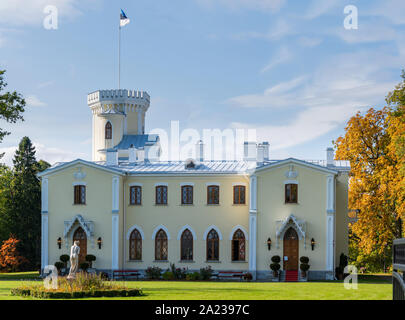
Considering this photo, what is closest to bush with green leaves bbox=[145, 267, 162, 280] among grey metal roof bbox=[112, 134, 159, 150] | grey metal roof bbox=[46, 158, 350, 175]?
grey metal roof bbox=[46, 158, 350, 175]

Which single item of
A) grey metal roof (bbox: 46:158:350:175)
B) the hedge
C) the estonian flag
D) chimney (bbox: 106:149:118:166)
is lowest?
the hedge

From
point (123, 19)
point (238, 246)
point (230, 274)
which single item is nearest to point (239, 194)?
point (238, 246)

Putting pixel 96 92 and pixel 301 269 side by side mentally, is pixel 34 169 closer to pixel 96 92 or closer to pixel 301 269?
pixel 96 92

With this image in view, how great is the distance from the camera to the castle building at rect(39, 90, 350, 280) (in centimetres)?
3481

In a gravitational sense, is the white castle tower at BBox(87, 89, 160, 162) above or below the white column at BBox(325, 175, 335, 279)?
above

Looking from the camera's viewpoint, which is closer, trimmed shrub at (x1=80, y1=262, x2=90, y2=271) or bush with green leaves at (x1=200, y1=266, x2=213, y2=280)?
bush with green leaves at (x1=200, y1=266, x2=213, y2=280)

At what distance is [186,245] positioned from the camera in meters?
36.5

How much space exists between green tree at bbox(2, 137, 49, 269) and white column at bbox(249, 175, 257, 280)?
67.5 ft

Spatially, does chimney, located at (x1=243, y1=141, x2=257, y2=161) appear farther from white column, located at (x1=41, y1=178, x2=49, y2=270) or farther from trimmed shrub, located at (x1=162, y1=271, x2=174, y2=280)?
white column, located at (x1=41, y1=178, x2=49, y2=270)

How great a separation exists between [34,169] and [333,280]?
2811cm

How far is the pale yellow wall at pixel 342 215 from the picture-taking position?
3625cm

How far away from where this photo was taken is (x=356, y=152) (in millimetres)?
37844

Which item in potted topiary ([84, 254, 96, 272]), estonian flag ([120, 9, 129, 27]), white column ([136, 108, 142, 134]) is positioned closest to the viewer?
potted topiary ([84, 254, 96, 272])
